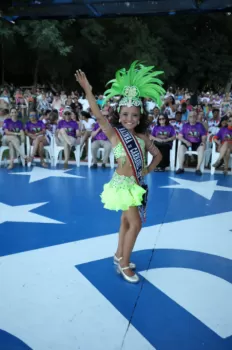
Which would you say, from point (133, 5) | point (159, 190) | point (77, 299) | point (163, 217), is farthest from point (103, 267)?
point (133, 5)

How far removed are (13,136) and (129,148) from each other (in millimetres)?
5373

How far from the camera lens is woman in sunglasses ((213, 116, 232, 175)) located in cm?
744

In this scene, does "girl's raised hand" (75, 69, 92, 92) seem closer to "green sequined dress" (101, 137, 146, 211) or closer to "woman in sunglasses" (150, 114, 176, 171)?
"green sequined dress" (101, 137, 146, 211)

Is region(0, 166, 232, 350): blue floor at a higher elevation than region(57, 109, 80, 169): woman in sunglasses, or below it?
below

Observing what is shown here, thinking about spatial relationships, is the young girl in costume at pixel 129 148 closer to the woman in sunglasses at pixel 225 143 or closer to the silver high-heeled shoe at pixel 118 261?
the silver high-heeled shoe at pixel 118 261

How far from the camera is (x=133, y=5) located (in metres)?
5.84

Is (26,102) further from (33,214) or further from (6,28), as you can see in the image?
(33,214)

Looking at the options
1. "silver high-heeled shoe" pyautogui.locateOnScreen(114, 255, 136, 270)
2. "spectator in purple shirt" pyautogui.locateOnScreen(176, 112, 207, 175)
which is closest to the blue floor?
"silver high-heeled shoe" pyautogui.locateOnScreen(114, 255, 136, 270)

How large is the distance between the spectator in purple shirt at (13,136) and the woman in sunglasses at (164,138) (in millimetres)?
3003

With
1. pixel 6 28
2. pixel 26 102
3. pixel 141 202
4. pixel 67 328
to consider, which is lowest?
pixel 67 328

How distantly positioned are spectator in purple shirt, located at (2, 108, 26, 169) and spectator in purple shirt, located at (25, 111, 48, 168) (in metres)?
0.19

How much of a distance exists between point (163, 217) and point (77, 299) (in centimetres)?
228

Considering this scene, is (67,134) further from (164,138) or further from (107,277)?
(107,277)

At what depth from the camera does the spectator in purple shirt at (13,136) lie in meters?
7.83
